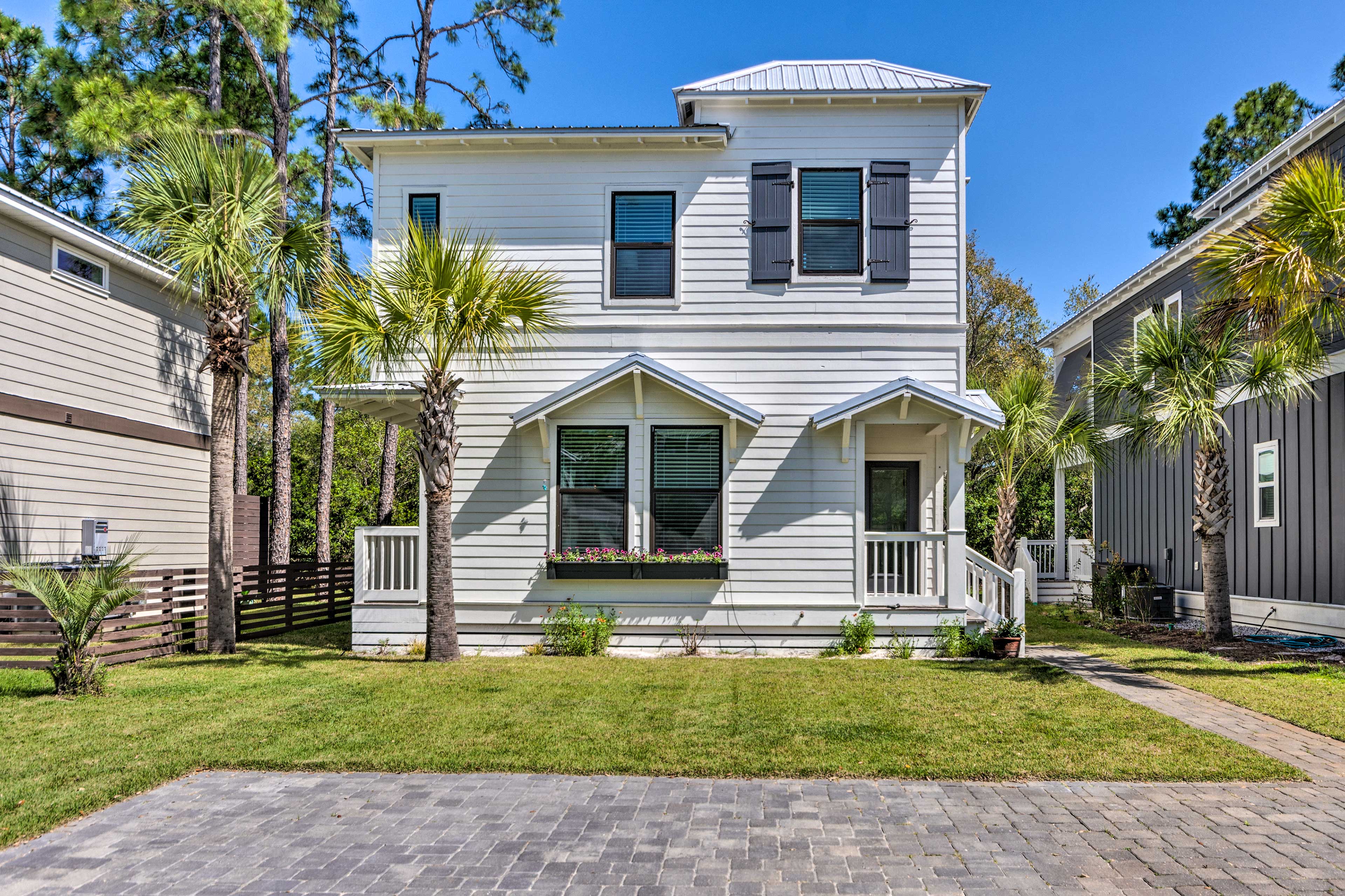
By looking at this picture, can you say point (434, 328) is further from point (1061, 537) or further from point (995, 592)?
point (1061, 537)

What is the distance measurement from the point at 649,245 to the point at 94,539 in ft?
27.5

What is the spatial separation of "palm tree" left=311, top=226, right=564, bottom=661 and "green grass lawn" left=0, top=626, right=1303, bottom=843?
1156mm

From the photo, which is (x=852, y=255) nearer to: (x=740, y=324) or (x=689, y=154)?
(x=740, y=324)

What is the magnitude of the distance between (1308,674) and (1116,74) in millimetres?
20736

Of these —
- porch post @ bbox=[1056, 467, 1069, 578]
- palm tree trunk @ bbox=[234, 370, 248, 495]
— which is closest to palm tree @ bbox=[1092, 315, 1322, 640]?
porch post @ bbox=[1056, 467, 1069, 578]

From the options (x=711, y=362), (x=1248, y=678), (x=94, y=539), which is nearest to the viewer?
(x=1248, y=678)

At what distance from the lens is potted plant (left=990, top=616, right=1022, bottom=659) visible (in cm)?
1048

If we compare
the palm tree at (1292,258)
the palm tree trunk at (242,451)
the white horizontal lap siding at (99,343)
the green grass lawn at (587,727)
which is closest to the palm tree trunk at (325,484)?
the palm tree trunk at (242,451)

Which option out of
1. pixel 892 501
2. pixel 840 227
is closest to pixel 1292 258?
pixel 840 227

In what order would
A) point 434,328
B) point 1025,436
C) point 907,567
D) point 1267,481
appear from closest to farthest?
point 434,328 < point 907,567 < point 1267,481 < point 1025,436

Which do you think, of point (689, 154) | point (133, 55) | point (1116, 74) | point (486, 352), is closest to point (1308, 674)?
point (689, 154)

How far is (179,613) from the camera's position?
11219 mm

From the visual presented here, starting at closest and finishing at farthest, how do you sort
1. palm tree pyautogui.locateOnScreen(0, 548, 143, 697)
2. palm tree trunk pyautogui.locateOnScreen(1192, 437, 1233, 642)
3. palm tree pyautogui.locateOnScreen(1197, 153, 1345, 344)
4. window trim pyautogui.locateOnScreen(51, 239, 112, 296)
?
palm tree pyautogui.locateOnScreen(0, 548, 143, 697) → palm tree pyautogui.locateOnScreen(1197, 153, 1345, 344) → palm tree trunk pyautogui.locateOnScreen(1192, 437, 1233, 642) → window trim pyautogui.locateOnScreen(51, 239, 112, 296)

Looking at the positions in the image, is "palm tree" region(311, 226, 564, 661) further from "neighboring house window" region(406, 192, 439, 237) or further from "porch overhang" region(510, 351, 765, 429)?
"neighboring house window" region(406, 192, 439, 237)
